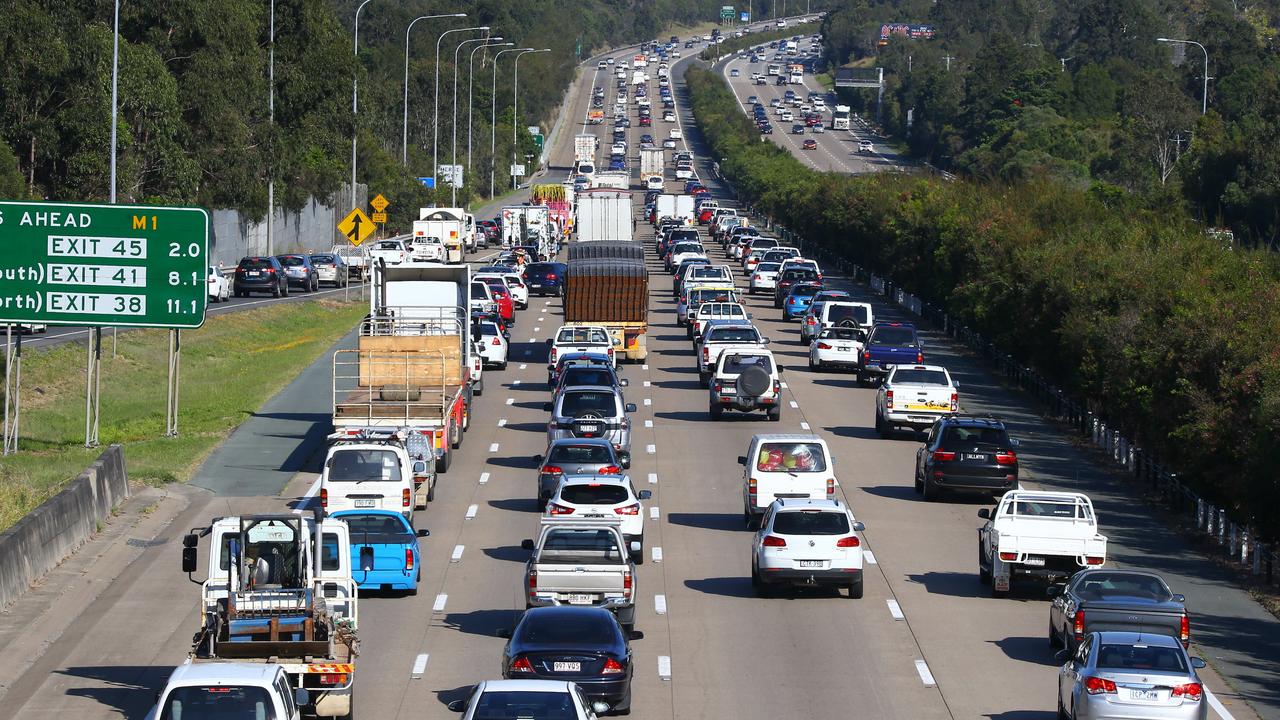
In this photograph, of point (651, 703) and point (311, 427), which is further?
point (311, 427)

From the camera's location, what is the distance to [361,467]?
29500mm

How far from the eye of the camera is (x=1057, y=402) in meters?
48.0

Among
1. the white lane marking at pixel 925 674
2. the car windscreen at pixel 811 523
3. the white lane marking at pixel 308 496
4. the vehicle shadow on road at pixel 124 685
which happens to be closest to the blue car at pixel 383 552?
the vehicle shadow on road at pixel 124 685

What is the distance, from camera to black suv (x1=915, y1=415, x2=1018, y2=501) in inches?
1330

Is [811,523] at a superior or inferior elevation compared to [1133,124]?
inferior

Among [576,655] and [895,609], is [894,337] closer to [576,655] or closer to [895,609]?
[895,609]

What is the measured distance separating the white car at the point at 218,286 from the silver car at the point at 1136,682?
53.9 m

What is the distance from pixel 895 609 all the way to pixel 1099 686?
Answer: 7.85 m

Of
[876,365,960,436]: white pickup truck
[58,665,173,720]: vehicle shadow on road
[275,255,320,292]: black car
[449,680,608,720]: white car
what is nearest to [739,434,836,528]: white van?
[876,365,960,436]: white pickup truck

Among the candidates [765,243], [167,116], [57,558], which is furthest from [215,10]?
[57,558]

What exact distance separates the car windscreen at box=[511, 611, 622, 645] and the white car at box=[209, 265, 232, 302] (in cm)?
5082

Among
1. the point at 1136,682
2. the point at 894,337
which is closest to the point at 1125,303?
the point at 894,337

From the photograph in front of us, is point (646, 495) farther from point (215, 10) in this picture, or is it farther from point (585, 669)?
point (215, 10)

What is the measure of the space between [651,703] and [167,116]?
54.1m
